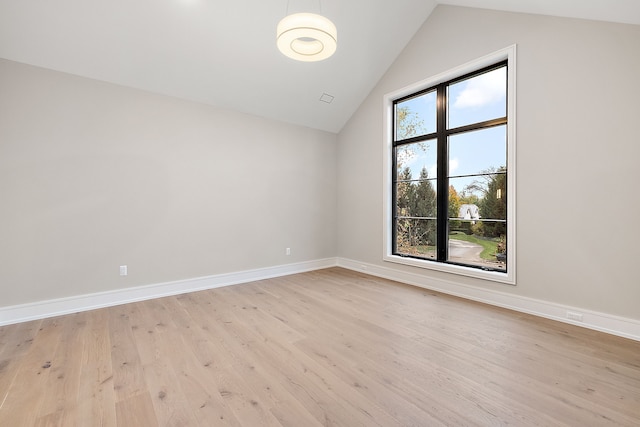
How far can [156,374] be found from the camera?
1973 mm

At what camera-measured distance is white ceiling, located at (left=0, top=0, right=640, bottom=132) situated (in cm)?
277

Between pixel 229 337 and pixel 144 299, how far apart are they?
1.79m

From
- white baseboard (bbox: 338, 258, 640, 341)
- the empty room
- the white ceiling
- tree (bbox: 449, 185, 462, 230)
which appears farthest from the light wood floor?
the white ceiling

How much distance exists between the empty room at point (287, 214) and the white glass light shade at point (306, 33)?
0.7 inches

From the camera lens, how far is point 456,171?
3.91m

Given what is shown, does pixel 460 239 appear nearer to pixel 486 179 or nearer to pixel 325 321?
pixel 486 179

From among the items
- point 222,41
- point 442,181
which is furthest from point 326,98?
point 442,181

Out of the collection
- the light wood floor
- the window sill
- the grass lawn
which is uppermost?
the grass lawn

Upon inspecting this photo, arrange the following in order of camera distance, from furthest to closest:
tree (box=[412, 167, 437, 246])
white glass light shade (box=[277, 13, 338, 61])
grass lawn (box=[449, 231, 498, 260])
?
tree (box=[412, 167, 437, 246]) → grass lawn (box=[449, 231, 498, 260]) → white glass light shade (box=[277, 13, 338, 61])

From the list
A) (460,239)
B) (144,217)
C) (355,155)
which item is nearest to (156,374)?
(144,217)

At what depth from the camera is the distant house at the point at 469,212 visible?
12.1ft

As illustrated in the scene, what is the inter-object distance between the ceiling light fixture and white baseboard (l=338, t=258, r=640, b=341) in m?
3.27

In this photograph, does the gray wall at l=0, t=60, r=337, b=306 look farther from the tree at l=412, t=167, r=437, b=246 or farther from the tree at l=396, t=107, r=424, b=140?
the tree at l=412, t=167, r=437, b=246

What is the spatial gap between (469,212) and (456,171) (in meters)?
0.61
